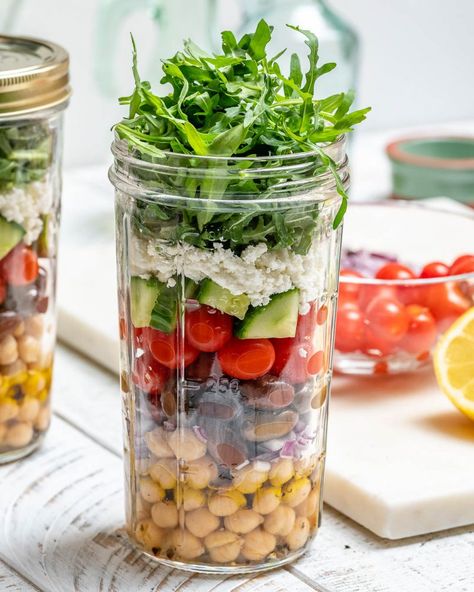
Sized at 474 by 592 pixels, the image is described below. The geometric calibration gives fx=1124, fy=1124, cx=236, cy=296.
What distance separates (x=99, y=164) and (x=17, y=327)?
39.9 inches

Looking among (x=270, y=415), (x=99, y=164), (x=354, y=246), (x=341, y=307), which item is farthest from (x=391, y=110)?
(x=270, y=415)

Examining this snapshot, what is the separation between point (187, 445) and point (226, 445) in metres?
0.03

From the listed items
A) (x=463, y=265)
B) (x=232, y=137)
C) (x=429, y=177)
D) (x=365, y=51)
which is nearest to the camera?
(x=232, y=137)

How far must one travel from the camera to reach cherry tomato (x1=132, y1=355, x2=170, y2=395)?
831 mm

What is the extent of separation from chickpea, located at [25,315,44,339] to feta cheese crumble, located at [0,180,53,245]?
0.08 meters

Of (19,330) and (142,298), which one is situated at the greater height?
(142,298)

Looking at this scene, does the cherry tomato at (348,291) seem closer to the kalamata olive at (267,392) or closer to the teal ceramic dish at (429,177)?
the kalamata olive at (267,392)

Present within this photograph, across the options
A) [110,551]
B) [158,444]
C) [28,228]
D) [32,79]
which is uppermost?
[32,79]

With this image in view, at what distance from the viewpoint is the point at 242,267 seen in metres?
0.77

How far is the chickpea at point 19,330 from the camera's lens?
1.02 m

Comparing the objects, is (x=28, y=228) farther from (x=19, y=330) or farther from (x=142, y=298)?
(x=142, y=298)

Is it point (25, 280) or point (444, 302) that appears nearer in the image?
point (25, 280)

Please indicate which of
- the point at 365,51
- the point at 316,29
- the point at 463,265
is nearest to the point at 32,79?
the point at 463,265

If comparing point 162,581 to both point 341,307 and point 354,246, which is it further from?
point 354,246
